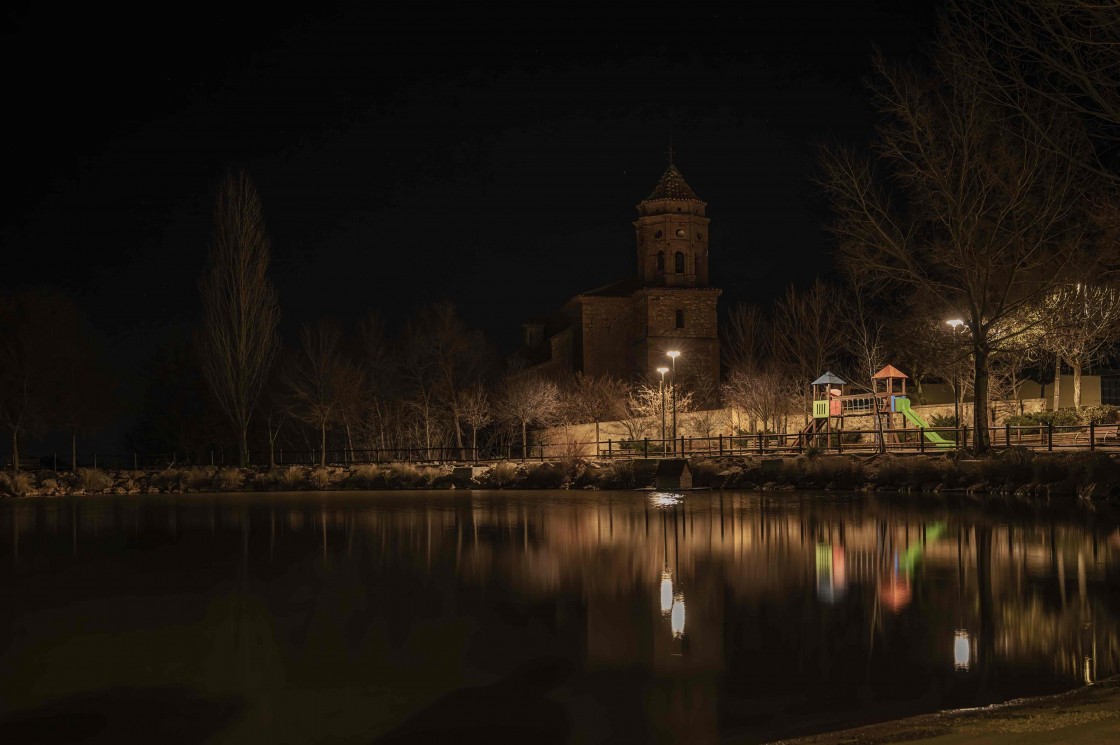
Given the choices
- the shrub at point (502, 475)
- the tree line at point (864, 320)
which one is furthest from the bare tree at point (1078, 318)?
the shrub at point (502, 475)

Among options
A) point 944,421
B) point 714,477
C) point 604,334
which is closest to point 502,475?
point 714,477

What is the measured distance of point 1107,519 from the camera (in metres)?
18.5

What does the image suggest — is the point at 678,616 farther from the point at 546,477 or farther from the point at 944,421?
the point at 944,421

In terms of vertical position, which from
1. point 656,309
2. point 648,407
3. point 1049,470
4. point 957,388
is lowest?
point 1049,470

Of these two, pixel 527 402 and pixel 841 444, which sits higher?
pixel 527 402

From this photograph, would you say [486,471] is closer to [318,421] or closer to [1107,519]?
[318,421]

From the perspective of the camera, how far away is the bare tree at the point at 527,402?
58.9 metres

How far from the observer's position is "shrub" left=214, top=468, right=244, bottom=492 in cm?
4169

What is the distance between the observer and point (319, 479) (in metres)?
40.9

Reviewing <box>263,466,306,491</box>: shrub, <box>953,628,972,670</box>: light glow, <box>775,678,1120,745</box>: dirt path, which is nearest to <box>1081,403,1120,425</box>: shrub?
<box>263,466,306,491</box>: shrub

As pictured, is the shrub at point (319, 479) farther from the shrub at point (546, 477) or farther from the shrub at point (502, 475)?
the shrub at point (546, 477)

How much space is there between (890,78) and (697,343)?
1404 inches

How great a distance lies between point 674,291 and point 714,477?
3268 cm

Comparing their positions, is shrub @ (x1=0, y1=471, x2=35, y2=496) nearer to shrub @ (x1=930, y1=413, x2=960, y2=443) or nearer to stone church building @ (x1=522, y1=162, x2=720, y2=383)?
stone church building @ (x1=522, y1=162, x2=720, y2=383)
